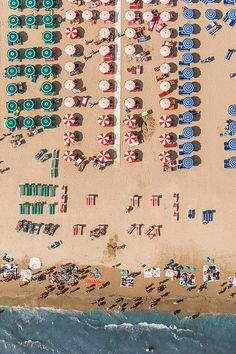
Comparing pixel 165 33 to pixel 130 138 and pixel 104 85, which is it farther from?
pixel 130 138

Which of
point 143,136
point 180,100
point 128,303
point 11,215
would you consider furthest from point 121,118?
point 128,303

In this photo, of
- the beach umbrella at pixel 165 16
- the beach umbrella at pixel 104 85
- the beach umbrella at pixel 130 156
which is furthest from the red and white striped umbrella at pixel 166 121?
the beach umbrella at pixel 165 16

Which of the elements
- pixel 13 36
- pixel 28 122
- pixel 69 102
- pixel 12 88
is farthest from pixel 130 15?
pixel 28 122

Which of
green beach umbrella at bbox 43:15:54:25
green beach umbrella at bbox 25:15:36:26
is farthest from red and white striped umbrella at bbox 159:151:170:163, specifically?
green beach umbrella at bbox 25:15:36:26

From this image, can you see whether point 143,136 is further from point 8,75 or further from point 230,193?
point 8,75

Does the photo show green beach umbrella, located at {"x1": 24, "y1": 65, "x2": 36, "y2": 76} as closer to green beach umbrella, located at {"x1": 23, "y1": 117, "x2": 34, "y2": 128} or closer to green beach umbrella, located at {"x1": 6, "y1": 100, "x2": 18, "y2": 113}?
green beach umbrella, located at {"x1": 6, "y1": 100, "x2": 18, "y2": 113}

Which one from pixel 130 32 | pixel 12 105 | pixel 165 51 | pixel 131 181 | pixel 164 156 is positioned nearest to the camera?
pixel 165 51
